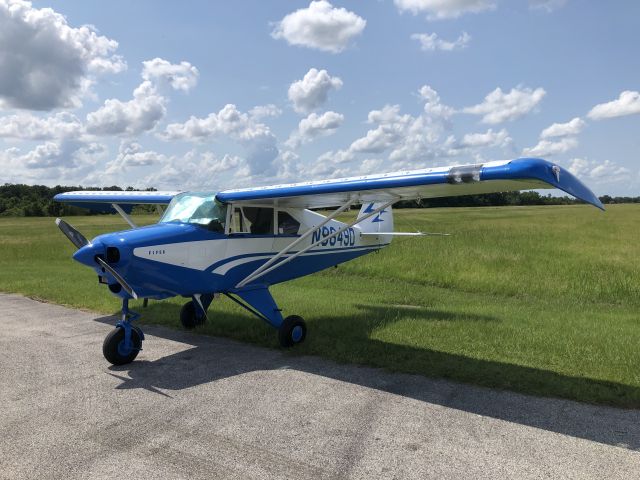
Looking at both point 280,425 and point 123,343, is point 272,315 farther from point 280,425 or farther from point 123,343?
point 280,425

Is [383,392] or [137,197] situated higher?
[137,197]

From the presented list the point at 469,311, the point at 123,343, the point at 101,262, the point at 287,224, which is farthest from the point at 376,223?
the point at 101,262

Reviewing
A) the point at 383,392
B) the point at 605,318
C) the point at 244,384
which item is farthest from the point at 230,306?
the point at 605,318

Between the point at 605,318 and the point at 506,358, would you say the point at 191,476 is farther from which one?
the point at 605,318

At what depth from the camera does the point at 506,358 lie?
6953mm

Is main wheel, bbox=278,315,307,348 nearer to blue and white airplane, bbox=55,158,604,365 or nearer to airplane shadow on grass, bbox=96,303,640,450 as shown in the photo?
blue and white airplane, bbox=55,158,604,365

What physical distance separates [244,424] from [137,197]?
7688 mm

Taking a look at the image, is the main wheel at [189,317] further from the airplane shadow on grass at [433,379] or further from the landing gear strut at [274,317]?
the landing gear strut at [274,317]

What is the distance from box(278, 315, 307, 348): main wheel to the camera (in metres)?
7.66

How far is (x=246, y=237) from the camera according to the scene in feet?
26.7

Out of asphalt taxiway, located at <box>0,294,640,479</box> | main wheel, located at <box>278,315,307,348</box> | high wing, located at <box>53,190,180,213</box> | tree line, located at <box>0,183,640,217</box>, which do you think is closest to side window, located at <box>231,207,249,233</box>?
main wheel, located at <box>278,315,307,348</box>

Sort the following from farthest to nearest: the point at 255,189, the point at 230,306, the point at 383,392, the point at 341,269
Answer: the point at 341,269 < the point at 230,306 < the point at 255,189 < the point at 383,392

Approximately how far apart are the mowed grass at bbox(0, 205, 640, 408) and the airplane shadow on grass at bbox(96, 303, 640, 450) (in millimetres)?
43

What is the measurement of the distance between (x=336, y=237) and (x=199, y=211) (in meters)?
3.49
